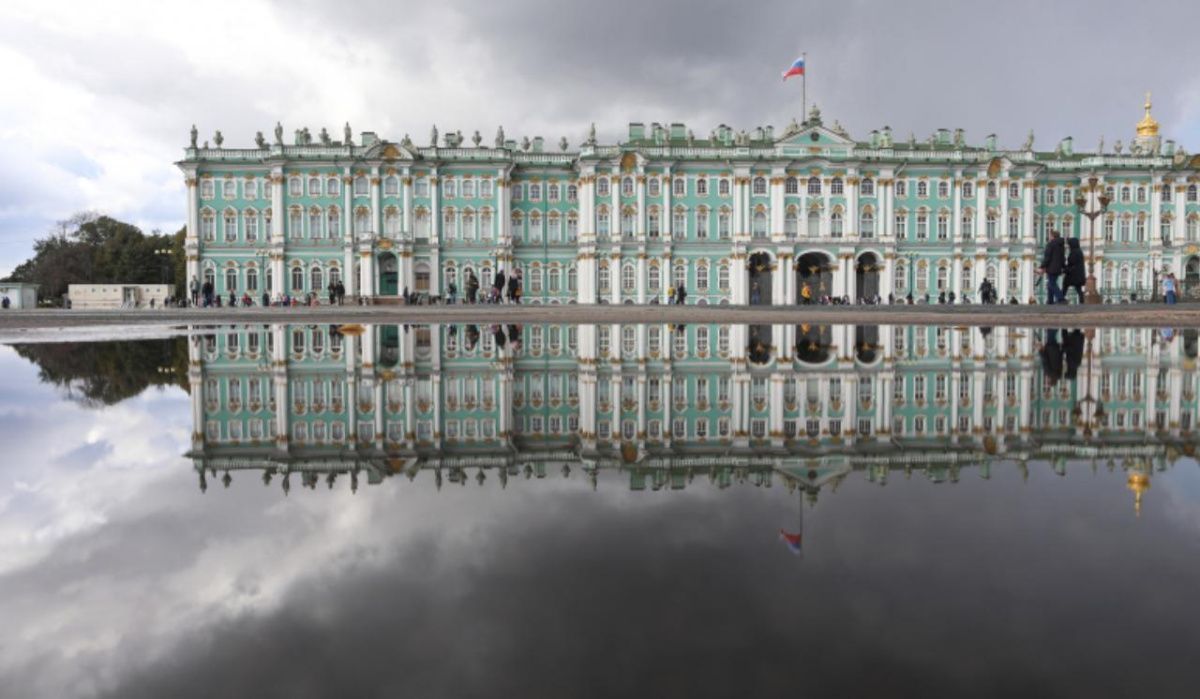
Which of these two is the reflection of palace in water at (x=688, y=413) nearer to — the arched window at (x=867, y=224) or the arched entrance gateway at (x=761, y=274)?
the arched entrance gateway at (x=761, y=274)

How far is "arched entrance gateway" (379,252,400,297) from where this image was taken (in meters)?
57.2

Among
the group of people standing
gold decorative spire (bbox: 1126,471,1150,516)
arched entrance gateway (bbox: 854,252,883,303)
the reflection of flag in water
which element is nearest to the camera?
the reflection of flag in water

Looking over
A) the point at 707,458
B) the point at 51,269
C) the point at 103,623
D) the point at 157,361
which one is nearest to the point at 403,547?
the point at 103,623

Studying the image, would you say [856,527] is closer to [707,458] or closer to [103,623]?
[707,458]

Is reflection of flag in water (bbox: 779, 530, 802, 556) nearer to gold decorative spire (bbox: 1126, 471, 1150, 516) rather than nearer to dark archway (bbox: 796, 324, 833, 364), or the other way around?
gold decorative spire (bbox: 1126, 471, 1150, 516)

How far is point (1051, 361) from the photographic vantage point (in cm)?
849

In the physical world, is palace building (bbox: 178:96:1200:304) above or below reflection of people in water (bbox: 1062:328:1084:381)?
above

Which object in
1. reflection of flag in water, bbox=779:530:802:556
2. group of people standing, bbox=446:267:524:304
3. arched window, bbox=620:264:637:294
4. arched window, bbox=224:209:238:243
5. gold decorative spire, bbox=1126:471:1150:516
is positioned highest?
arched window, bbox=224:209:238:243

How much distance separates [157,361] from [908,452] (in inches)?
309

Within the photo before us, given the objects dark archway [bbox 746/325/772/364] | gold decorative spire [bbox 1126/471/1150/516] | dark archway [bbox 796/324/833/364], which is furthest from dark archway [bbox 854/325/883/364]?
gold decorative spire [bbox 1126/471/1150/516]

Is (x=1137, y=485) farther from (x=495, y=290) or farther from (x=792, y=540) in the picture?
(x=495, y=290)

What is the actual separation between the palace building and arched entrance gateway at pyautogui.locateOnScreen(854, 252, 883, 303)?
0.11m

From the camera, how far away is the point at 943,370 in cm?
764

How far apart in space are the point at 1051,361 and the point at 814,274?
51.9 metres
